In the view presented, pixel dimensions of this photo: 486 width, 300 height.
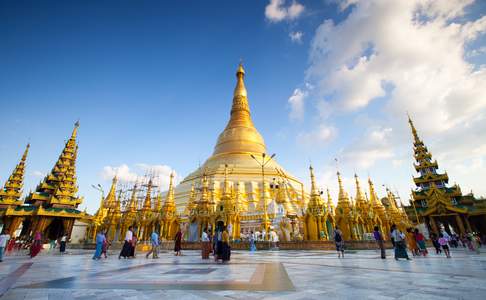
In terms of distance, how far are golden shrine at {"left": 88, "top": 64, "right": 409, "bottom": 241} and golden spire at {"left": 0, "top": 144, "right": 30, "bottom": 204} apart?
32.1 feet

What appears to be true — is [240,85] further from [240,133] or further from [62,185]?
[62,185]

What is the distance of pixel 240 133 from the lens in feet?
153

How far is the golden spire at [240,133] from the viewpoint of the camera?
45.2m

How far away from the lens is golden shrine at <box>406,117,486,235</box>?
2889 centimetres

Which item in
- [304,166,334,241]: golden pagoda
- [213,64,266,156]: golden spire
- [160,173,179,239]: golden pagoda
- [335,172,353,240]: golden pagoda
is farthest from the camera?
[213,64,266,156]: golden spire

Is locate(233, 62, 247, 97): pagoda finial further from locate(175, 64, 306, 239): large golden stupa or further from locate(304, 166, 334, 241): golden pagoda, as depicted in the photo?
locate(304, 166, 334, 241): golden pagoda

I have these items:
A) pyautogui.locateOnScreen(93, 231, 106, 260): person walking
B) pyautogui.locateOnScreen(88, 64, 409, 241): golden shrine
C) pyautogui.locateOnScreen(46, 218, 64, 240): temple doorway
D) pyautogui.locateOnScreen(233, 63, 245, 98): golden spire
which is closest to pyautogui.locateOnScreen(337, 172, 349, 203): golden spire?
pyautogui.locateOnScreen(88, 64, 409, 241): golden shrine

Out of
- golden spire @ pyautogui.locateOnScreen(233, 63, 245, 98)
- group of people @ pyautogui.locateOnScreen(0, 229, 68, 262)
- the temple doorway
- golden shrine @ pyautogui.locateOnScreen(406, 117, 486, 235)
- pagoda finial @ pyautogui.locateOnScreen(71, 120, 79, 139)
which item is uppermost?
golden spire @ pyautogui.locateOnScreen(233, 63, 245, 98)

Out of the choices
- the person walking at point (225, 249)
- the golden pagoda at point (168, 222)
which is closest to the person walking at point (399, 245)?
the person walking at point (225, 249)

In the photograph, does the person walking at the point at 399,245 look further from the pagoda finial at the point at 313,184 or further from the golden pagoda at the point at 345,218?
the golden pagoda at the point at 345,218

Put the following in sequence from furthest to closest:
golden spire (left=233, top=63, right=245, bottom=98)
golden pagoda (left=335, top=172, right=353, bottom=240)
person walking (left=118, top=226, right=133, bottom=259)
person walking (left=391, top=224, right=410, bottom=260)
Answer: golden spire (left=233, top=63, right=245, bottom=98) → golden pagoda (left=335, top=172, right=353, bottom=240) → person walking (left=118, top=226, right=133, bottom=259) → person walking (left=391, top=224, right=410, bottom=260)

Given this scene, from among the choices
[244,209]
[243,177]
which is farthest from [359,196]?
[243,177]

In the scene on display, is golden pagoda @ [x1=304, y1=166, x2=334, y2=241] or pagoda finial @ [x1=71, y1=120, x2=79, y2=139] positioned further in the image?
pagoda finial @ [x1=71, y1=120, x2=79, y2=139]

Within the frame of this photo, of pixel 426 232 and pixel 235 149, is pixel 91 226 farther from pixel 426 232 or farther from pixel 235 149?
pixel 426 232
